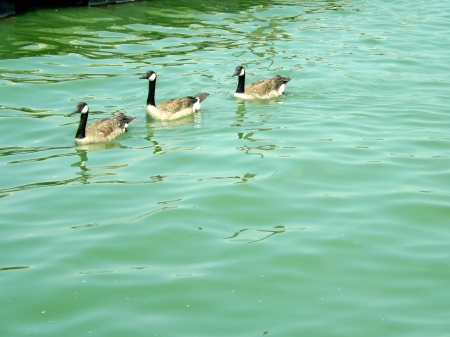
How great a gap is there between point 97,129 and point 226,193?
11.9 ft

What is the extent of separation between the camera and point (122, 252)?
26.7ft

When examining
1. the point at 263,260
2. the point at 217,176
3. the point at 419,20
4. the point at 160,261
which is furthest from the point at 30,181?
the point at 419,20

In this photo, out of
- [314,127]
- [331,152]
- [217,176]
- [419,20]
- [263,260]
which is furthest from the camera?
[419,20]

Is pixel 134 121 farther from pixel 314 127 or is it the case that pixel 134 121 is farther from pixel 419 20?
pixel 419 20

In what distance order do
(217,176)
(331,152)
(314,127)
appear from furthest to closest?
(314,127), (331,152), (217,176)

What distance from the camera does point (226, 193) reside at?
9.68 m

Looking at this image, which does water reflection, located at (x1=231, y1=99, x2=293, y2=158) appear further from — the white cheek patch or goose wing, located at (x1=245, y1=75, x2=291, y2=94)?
the white cheek patch

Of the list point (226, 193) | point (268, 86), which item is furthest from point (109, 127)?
point (268, 86)

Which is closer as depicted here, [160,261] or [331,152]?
[160,261]

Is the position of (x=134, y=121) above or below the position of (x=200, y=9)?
below

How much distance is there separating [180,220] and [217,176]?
1.64 meters

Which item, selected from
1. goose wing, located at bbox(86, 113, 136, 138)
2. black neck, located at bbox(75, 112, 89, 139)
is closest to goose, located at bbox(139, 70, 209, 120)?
goose wing, located at bbox(86, 113, 136, 138)

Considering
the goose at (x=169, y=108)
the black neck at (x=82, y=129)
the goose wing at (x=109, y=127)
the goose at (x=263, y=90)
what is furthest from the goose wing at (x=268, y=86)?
the black neck at (x=82, y=129)

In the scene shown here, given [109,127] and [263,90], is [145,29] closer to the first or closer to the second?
[263,90]
